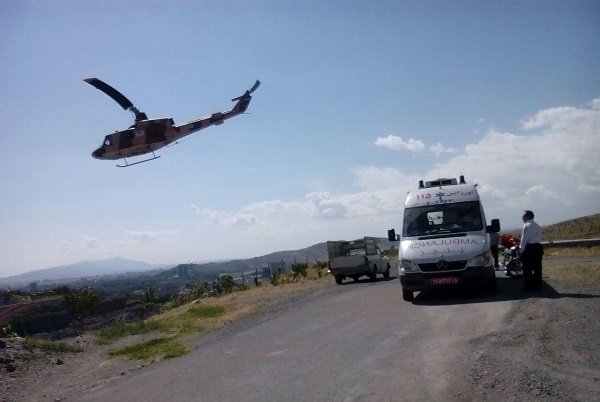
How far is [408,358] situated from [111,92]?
1485 cm

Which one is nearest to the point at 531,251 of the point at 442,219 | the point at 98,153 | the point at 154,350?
the point at 442,219

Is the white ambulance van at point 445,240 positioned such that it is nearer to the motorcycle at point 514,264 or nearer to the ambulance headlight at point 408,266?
the ambulance headlight at point 408,266

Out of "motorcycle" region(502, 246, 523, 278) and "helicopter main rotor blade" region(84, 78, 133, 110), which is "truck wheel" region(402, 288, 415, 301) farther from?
"helicopter main rotor blade" region(84, 78, 133, 110)

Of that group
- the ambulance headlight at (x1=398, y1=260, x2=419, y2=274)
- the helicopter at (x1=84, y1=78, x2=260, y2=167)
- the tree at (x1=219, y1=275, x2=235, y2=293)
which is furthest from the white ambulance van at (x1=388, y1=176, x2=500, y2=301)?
the tree at (x1=219, y1=275, x2=235, y2=293)

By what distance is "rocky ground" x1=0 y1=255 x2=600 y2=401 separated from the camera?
20.6ft

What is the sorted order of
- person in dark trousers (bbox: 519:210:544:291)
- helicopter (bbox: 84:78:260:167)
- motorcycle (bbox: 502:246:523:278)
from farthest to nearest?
helicopter (bbox: 84:78:260:167) → motorcycle (bbox: 502:246:523:278) → person in dark trousers (bbox: 519:210:544:291)

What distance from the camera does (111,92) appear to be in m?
19.2

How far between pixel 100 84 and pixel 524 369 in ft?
52.4

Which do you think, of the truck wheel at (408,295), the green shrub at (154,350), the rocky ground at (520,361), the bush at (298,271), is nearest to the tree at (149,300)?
the bush at (298,271)

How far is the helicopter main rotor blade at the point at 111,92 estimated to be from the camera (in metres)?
18.2

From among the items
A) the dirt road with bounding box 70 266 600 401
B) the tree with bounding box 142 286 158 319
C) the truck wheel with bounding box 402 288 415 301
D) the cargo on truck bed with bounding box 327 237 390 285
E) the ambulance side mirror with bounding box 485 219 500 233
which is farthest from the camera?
the tree with bounding box 142 286 158 319

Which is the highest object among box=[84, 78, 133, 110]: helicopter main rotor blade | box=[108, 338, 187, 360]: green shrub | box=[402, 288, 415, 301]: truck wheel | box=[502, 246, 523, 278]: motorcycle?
box=[84, 78, 133, 110]: helicopter main rotor blade

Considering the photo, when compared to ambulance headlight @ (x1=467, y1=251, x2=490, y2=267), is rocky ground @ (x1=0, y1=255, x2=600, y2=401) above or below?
below

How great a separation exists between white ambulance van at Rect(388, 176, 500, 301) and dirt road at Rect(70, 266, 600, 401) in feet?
2.15
